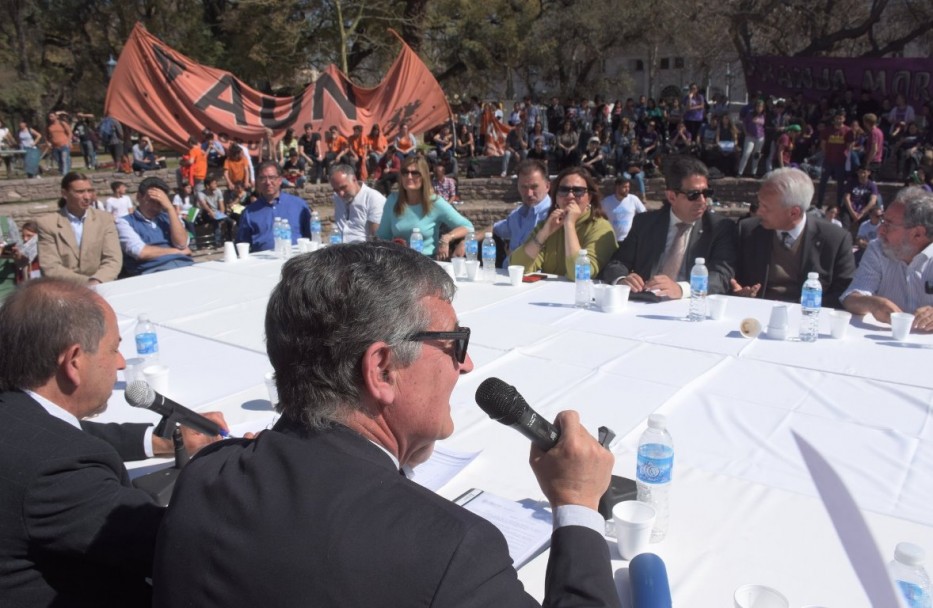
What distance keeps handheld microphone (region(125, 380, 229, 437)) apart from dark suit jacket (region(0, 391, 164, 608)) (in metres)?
0.33

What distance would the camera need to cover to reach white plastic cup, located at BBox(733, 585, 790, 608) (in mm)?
1292

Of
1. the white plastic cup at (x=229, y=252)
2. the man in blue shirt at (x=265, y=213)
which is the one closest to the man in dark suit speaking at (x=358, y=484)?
the white plastic cup at (x=229, y=252)

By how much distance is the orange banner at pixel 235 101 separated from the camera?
1199 centimetres

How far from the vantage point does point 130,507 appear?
140 centimetres

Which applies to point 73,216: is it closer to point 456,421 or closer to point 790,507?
point 456,421

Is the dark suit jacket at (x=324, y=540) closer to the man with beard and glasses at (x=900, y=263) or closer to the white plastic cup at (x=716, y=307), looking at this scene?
the white plastic cup at (x=716, y=307)

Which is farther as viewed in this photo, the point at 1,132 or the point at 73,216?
→ the point at 1,132

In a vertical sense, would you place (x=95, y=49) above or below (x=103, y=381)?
above

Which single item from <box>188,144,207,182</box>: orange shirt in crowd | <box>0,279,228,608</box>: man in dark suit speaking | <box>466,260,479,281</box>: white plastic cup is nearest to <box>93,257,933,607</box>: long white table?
<box>466,260,479,281</box>: white plastic cup

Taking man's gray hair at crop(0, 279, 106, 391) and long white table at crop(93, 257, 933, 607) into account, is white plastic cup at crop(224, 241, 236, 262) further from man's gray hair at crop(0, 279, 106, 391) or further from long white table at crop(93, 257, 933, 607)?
man's gray hair at crop(0, 279, 106, 391)

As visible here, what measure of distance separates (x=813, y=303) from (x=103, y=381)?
8.59ft

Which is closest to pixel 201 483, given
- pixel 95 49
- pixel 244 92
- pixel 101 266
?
pixel 101 266

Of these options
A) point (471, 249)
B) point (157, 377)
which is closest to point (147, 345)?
point (157, 377)

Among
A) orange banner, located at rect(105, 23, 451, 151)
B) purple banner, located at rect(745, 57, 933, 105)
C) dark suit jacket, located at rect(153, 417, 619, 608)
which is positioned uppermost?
purple banner, located at rect(745, 57, 933, 105)
